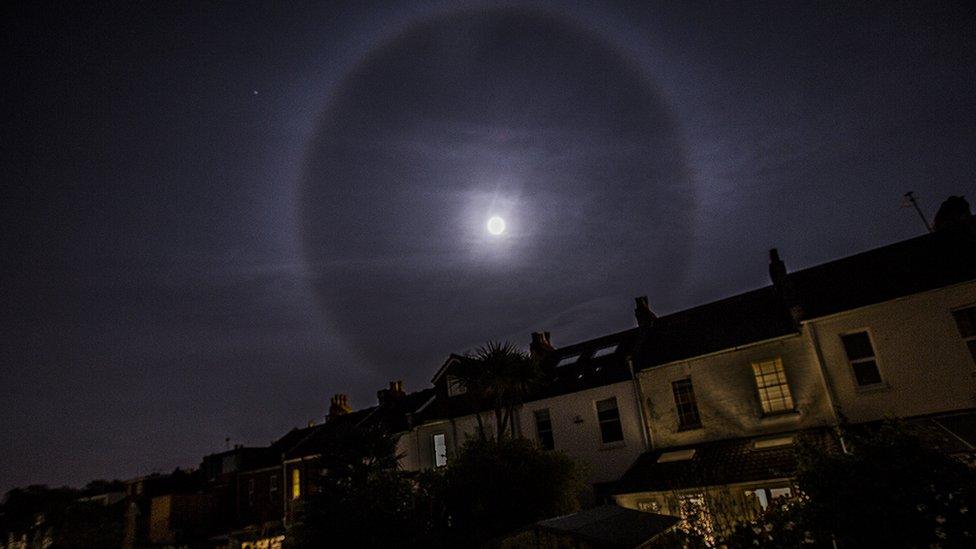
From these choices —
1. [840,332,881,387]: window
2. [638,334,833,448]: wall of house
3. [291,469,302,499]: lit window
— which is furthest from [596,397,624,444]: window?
[291,469,302,499]: lit window

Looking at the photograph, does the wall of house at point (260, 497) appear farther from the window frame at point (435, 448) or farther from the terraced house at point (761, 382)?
the terraced house at point (761, 382)

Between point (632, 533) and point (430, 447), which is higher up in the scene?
point (430, 447)

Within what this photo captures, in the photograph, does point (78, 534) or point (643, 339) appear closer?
point (643, 339)

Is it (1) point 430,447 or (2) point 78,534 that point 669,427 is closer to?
(1) point 430,447

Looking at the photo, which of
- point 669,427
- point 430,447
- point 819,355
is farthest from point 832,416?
point 430,447

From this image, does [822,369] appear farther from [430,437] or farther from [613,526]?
[430,437]

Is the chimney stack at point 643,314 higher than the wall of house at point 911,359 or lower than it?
higher

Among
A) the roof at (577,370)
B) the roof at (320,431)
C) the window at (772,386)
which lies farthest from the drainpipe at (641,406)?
the roof at (320,431)
